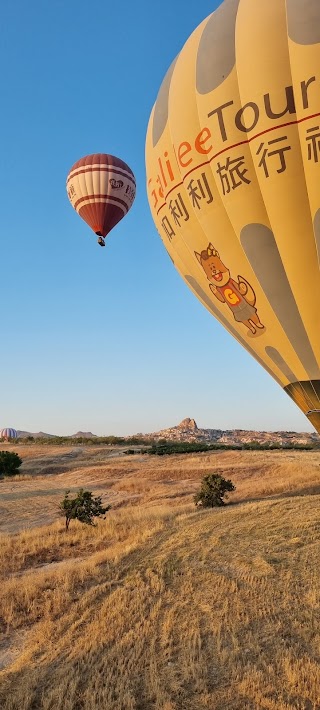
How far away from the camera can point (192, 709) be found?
23.2ft

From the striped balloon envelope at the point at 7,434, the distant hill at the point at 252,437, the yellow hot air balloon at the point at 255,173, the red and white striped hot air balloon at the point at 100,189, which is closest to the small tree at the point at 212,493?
the yellow hot air balloon at the point at 255,173

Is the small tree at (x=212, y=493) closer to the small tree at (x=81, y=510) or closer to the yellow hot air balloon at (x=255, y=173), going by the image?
the small tree at (x=81, y=510)

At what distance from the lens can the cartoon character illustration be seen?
1355 centimetres

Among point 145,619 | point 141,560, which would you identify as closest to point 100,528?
point 141,560

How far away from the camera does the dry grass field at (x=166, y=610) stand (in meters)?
7.54

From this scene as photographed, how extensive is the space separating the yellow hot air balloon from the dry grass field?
15.9 ft

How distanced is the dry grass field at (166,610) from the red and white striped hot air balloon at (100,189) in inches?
660

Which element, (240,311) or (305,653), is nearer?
(305,653)

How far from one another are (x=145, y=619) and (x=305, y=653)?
11.5ft

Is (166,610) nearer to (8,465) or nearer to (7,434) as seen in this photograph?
(8,465)

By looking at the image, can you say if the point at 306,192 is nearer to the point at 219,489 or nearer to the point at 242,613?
the point at 242,613

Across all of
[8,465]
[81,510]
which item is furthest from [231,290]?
[8,465]

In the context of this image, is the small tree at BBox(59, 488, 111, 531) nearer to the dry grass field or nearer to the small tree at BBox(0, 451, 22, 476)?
the dry grass field

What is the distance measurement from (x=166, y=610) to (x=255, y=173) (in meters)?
11.0
